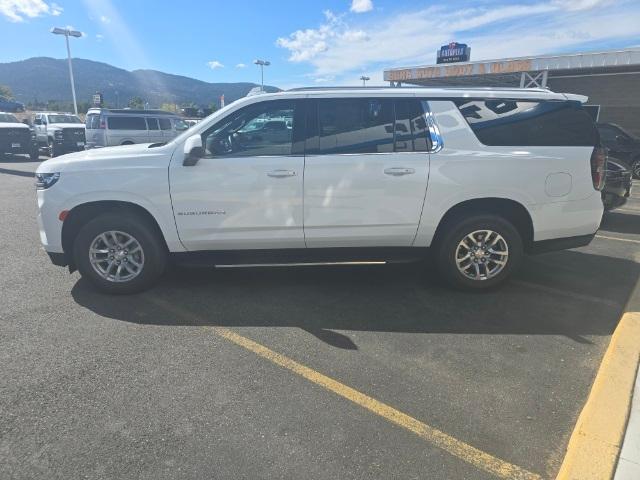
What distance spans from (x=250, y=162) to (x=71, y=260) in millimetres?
2008

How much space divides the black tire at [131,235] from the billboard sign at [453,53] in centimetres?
2550

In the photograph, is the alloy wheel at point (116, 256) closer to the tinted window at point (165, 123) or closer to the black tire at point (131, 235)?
the black tire at point (131, 235)

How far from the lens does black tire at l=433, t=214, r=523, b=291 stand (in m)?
4.46

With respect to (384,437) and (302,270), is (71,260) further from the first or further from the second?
(384,437)

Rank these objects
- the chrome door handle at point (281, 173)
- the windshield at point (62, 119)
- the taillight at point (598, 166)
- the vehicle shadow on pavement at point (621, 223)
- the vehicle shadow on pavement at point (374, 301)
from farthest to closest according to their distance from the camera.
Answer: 1. the windshield at point (62, 119)
2. the vehicle shadow on pavement at point (621, 223)
3. the taillight at point (598, 166)
4. the chrome door handle at point (281, 173)
5. the vehicle shadow on pavement at point (374, 301)

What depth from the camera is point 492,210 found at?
456 cm

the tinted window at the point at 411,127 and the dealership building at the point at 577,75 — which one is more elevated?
the dealership building at the point at 577,75

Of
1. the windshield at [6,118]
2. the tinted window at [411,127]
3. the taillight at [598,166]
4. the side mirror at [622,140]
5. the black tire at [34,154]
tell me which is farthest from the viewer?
the windshield at [6,118]

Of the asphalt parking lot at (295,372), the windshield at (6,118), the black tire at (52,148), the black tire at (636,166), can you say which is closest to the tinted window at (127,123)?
the black tire at (52,148)

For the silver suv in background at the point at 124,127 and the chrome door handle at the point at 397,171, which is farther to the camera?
the silver suv in background at the point at 124,127

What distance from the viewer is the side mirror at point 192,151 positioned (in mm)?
4039

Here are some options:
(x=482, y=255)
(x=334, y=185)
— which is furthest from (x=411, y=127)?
(x=482, y=255)

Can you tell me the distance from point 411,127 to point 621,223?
19.2 ft

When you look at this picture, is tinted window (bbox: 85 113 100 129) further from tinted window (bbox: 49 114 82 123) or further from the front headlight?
the front headlight
